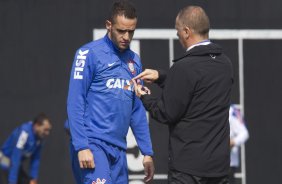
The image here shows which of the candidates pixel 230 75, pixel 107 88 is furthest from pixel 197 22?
pixel 107 88

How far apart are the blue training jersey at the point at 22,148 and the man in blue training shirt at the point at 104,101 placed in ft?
15.8

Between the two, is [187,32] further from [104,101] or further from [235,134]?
[235,134]

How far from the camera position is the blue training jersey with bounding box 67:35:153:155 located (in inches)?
238

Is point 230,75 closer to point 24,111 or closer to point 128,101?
point 128,101

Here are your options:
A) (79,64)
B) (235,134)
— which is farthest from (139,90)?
(235,134)

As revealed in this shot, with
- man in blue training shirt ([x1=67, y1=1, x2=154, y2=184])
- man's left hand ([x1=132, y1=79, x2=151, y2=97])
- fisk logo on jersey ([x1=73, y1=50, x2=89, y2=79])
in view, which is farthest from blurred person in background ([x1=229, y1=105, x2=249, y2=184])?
man's left hand ([x1=132, y1=79, x2=151, y2=97])

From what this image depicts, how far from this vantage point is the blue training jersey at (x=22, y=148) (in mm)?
10945

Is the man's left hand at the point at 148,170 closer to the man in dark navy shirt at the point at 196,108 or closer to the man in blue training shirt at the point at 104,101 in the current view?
the man in blue training shirt at the point at 104,101

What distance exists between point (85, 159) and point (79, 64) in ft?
2.21

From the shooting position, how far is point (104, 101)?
241 inches

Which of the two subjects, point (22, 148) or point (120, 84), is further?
point (22, 148)

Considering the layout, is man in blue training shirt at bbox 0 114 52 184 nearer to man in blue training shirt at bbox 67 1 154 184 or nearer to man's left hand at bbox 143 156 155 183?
man's left hand at bbox 143 156 155 183

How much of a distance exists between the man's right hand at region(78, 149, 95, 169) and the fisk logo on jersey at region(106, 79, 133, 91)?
0.51m

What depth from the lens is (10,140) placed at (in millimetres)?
11086
